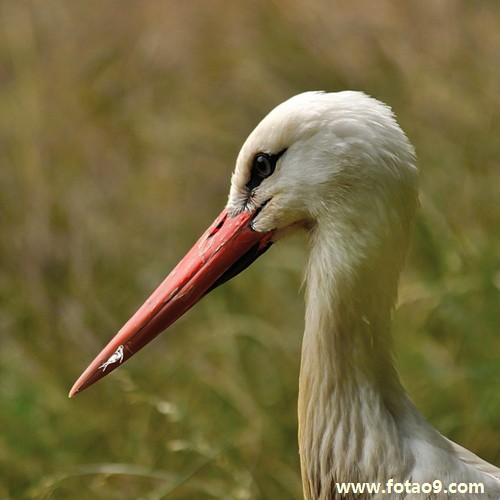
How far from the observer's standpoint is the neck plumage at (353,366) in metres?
1.88

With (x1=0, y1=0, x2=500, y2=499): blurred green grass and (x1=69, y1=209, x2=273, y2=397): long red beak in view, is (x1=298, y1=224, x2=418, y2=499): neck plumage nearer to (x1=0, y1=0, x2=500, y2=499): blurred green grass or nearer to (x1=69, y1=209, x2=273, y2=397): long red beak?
(x1=69, y1=209, x2=273, y2=397): long red beak

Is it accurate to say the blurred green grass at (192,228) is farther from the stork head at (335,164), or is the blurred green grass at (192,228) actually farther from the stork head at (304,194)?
A: the stork head at (335,164)

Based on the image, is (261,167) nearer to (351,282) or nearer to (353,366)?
(351,282)

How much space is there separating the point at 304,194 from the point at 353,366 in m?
0.32

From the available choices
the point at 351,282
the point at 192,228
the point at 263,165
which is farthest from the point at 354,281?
the point at 192,228

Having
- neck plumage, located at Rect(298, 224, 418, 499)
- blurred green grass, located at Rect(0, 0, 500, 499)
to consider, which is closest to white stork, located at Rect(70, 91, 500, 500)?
neck plumage, located at Rect(298, 224, 418, 499)

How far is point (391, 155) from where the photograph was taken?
184 cm

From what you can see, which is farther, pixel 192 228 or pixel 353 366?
pixel 192 228

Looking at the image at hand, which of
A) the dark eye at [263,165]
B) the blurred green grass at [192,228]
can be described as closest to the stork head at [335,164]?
the dark eye at [263,165]

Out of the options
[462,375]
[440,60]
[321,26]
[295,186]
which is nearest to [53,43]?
[321,26]

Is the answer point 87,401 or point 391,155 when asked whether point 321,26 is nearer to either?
point 87,401

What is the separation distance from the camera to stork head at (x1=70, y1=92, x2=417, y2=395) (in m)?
1.85

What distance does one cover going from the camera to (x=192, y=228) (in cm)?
456

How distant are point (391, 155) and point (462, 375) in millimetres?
1181
